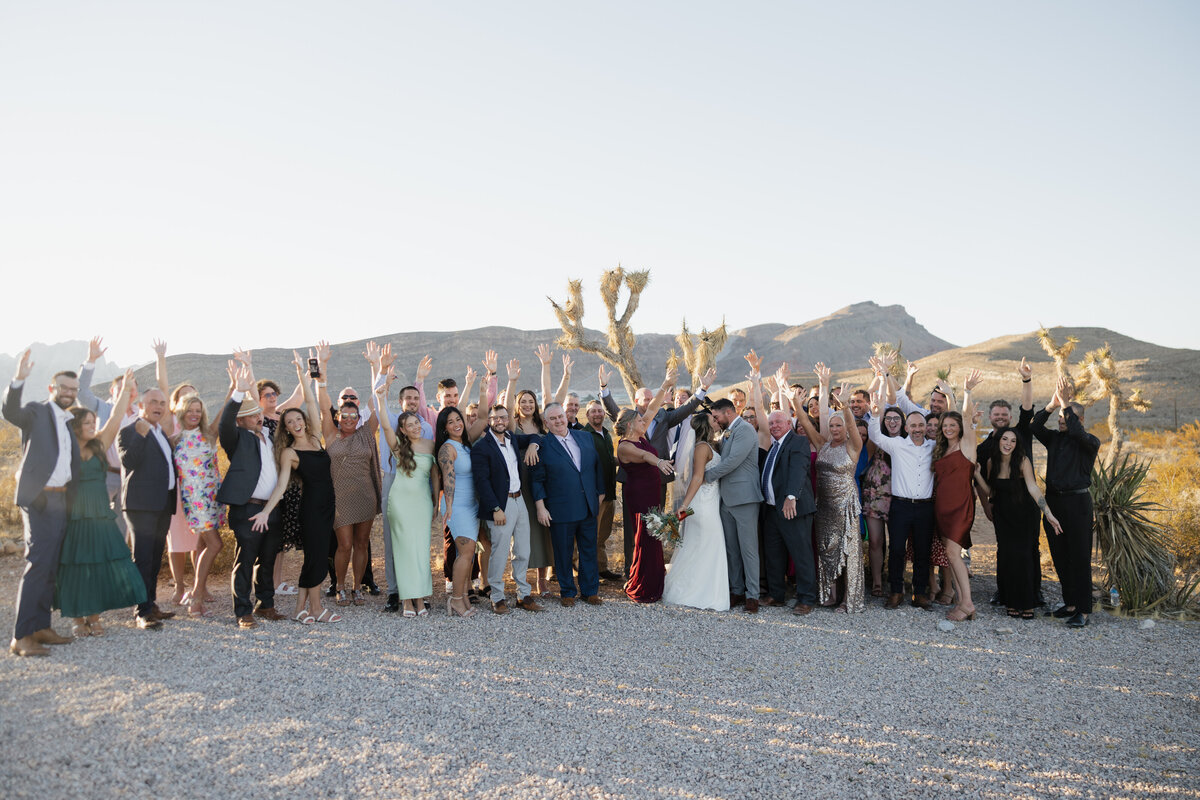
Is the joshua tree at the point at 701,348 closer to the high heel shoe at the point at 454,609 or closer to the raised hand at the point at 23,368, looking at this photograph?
the high heel shoe at the point at 454,609

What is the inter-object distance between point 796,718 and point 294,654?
3.69 metres

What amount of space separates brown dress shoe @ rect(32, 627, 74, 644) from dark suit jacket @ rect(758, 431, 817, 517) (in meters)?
6.18

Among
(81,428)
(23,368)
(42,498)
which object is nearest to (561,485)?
(81,428)

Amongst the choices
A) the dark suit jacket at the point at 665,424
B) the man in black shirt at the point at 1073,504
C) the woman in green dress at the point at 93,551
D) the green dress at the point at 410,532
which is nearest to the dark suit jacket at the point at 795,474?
the dark suit jacket at the point at 665,424

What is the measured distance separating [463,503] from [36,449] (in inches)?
130

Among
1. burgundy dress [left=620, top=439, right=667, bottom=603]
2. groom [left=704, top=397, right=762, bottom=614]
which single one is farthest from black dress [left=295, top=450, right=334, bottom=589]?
groom [left=704, top=397, right=762, bottom=614]

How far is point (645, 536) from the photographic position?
7438 millimetres

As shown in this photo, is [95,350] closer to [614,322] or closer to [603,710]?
[603,710]

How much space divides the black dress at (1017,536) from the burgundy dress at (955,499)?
371mm

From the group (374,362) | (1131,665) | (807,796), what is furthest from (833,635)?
(374,362)

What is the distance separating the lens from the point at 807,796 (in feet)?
12.1

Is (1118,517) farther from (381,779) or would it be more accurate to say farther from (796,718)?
(381,779)

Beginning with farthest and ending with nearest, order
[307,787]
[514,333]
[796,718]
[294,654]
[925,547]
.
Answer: [514,333] < [925,547] < [294,654] < [796,718] < [307,787]

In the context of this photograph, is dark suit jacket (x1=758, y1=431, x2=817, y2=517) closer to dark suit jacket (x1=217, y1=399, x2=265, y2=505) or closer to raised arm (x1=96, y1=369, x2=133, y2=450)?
dark suit jacket (x1=217, y1=399, x2=265, y2=505)
